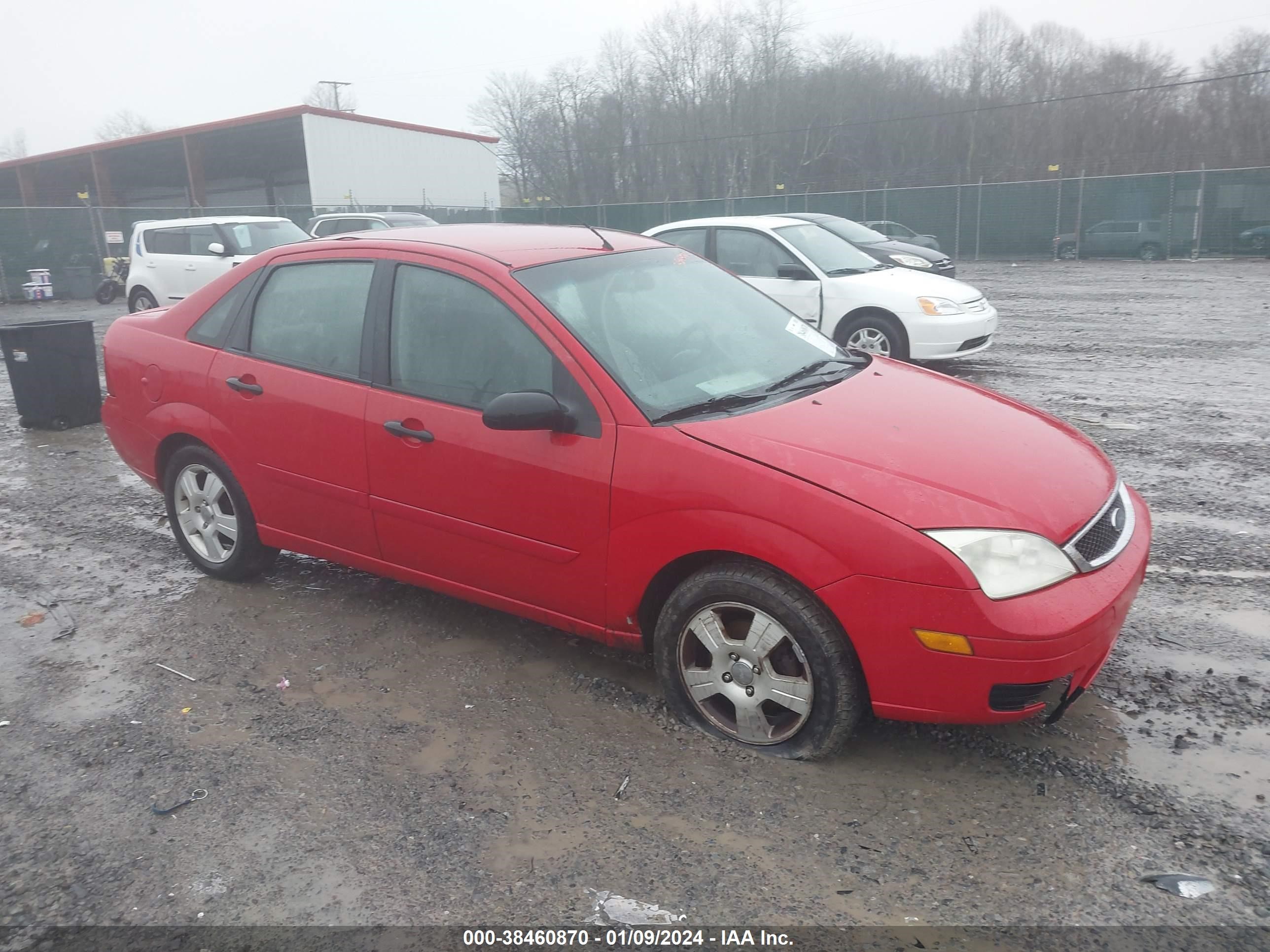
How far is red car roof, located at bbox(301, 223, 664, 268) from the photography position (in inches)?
156

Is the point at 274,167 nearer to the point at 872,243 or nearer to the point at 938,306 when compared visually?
the point at 872,243

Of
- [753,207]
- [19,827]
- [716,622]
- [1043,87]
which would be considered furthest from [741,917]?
[1043,87]

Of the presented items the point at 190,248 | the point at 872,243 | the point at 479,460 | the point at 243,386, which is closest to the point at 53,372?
the point at 243,386

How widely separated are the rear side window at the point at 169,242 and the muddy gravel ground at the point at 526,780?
12908 mm

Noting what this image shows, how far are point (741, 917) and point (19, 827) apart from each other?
2.28 metres

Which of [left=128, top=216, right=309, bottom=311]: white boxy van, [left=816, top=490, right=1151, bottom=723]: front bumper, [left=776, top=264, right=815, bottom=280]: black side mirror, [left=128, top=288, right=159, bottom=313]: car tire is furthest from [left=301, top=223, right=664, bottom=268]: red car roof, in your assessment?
[left=128, top=288, right=159, bottom=313]: car tire

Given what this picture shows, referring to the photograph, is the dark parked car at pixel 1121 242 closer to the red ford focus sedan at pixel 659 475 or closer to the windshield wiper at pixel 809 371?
the windshield wiper at pixel 809 371

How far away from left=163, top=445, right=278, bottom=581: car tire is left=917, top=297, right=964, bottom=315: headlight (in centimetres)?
681

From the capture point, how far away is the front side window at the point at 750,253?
10.1 m

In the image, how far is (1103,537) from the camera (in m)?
3.18

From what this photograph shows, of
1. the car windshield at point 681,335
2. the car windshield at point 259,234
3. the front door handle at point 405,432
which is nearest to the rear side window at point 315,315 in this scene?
the front door handle at point 405,432

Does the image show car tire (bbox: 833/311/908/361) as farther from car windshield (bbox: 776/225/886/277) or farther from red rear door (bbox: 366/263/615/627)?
red rear door (bbox: 366/263/615/627)

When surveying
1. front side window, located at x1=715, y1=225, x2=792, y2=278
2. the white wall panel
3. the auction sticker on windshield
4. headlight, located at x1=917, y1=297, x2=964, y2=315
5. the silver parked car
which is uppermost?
the white wall panel

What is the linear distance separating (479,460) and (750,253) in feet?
23.4
